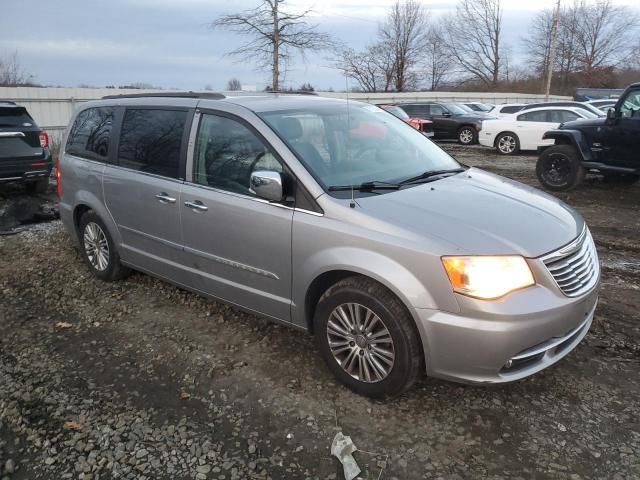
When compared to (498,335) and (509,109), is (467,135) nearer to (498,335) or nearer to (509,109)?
(509,109)

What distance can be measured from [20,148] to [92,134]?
4328mm

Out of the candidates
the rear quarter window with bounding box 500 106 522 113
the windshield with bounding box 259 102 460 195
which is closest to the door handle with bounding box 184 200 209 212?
the windshield with bounding box 259 102 460 195

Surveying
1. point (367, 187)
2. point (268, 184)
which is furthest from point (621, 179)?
point (268, 184)

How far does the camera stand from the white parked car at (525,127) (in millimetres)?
14508

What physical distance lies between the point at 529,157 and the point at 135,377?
1413 cm

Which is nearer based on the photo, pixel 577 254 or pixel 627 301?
pixel 577 254

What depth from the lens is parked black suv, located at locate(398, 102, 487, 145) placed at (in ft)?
62.1

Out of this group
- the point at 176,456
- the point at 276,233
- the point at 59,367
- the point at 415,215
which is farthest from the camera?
the point at 59,367

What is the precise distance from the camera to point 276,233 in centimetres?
Result: 327

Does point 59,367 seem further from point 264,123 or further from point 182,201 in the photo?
point 264,123

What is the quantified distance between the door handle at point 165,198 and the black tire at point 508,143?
44.3ft

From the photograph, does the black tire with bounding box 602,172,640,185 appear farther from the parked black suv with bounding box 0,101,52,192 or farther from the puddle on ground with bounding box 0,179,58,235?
the parked black suv with bounding box 0,101,52,192

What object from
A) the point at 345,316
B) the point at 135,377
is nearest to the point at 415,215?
the point at 345,316

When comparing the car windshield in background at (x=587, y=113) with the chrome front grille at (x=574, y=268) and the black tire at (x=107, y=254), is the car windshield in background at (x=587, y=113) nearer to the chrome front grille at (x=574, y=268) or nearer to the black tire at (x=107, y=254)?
the chrome front grille at (x=574, y=268)
